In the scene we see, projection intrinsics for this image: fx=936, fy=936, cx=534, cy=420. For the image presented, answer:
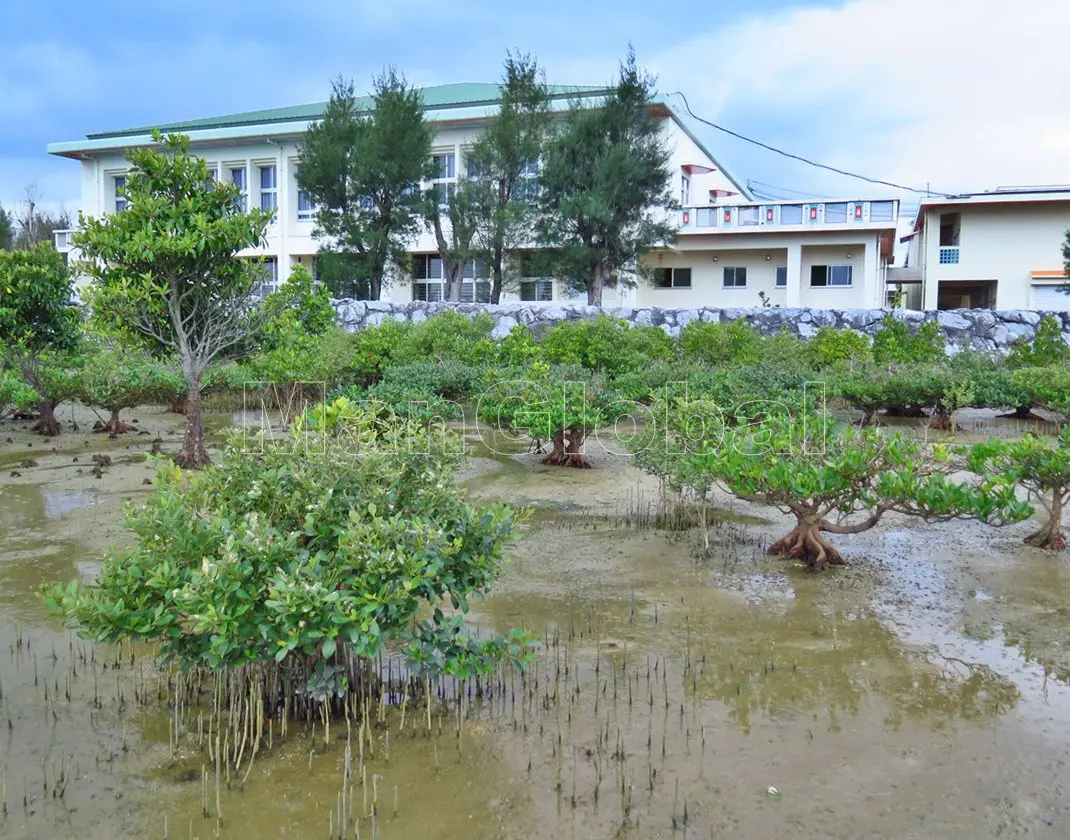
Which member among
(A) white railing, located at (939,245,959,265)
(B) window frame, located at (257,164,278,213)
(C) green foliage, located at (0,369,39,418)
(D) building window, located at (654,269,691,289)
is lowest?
(C) green foliage, located at (0,369,39,418)

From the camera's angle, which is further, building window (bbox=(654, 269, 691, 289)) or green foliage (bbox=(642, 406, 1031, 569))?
building window (bbox=(654, 269, 691, 289))

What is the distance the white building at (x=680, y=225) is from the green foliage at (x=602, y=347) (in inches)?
348

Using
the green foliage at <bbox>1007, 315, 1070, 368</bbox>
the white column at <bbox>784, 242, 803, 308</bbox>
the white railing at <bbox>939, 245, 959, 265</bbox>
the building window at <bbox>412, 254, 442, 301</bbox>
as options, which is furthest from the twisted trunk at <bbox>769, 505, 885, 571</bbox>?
the white railing at <bbox>939, 245, 959, 265</bbox>

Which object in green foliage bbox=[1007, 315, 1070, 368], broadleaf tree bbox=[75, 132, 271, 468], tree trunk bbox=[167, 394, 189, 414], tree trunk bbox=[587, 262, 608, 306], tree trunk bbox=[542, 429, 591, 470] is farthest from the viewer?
tree trunk bbox=[587, 262, 608, 306]

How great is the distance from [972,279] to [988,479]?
23.7 m

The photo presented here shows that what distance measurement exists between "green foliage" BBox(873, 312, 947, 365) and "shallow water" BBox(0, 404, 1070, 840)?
11.0 m

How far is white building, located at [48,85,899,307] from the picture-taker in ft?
85.3

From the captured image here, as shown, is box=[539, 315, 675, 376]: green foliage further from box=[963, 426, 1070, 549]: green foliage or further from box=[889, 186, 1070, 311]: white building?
box=[889, 186, 1070, 311]: white building

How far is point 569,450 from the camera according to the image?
11172mm

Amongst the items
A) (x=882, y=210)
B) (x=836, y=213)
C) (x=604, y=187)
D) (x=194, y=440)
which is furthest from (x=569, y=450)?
(x=882, y=210)

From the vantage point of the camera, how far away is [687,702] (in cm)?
473

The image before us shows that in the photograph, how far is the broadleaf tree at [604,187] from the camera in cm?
2234

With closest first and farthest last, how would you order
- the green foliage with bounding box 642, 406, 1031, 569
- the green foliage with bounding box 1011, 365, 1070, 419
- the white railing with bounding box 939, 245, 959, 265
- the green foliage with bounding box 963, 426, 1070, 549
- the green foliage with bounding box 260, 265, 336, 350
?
the green foliage with bounding box 642, 406, 1031, 569
the green foliage with bounding box 963, 426, 1070, 549
the green foliage with bounding box 260, 265, 336, 350
the green foliage with bounding box 1011, 365, 1070, 419
the white railing with bounding box 939, 245, 959, 265

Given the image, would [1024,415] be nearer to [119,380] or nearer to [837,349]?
[837,349]
